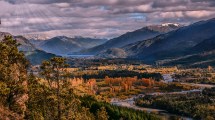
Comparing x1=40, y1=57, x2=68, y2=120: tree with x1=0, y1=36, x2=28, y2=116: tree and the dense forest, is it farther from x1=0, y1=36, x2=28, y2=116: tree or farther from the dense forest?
x1=0, y1=36, x2=28, y2=116: tree

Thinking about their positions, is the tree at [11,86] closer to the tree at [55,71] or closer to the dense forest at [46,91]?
the dense forest at [46,91]

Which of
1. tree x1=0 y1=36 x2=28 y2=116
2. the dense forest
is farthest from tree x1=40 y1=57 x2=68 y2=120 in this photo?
tree x1=0 y1=36 x2=28 y2=116

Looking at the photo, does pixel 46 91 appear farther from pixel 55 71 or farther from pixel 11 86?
pixel 11 86

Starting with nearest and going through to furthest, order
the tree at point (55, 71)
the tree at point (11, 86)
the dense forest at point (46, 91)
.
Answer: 1. the tree at point (55, 71)
2. the dense forest at point (46, 91)
3. the tree at point (11, 86)

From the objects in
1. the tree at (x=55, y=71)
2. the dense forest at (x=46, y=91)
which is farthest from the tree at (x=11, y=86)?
the tree at (x=55, y=71)

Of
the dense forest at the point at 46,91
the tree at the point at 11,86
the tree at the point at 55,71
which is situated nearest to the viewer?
the tree at the point at 55,71

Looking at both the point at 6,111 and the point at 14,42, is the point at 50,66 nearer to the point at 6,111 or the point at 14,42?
the point at 6,111

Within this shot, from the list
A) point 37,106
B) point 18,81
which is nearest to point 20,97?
point 18,81

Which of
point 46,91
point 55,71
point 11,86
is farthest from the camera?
point 46,91

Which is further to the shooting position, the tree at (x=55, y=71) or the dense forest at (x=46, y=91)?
the dense forest at (x=46, y=91)

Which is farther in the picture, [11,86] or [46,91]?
[46,91]

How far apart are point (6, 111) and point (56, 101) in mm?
9782

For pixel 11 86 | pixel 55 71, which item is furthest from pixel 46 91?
pixel 11 86

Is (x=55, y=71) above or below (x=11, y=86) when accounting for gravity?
above
